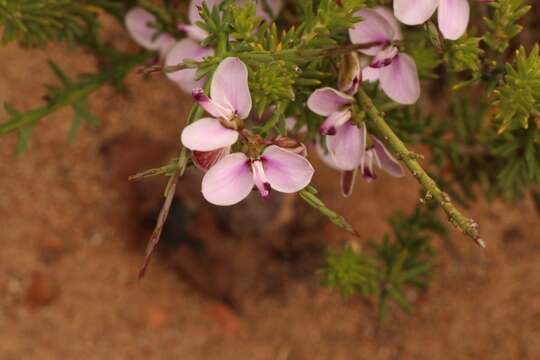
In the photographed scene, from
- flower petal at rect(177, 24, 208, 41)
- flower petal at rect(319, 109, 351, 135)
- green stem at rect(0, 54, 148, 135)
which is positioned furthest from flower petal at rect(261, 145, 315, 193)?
green stem at rect(0, 54, 148, 135)

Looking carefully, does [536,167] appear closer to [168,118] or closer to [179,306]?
[179,306]

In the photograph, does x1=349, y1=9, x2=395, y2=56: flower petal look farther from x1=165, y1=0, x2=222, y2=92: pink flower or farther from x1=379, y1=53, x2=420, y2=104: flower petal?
x1=165, y1=0, x2=222, y2=92: pink flower

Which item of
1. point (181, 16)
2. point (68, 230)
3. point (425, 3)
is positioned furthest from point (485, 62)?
point (68, 230)

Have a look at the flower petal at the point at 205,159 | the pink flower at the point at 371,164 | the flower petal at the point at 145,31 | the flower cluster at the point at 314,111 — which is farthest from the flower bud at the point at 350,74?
the flower petal at the point at 145,31

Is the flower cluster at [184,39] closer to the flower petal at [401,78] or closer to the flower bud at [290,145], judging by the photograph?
the flower bud at [290,145]

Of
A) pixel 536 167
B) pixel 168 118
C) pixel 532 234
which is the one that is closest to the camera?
pixel 536 167

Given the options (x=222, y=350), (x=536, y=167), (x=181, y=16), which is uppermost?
(x=181, y=16)

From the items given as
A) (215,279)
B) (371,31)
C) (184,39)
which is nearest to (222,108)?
(371,31)

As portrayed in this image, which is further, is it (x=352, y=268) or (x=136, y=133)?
(x=136, y=133)
